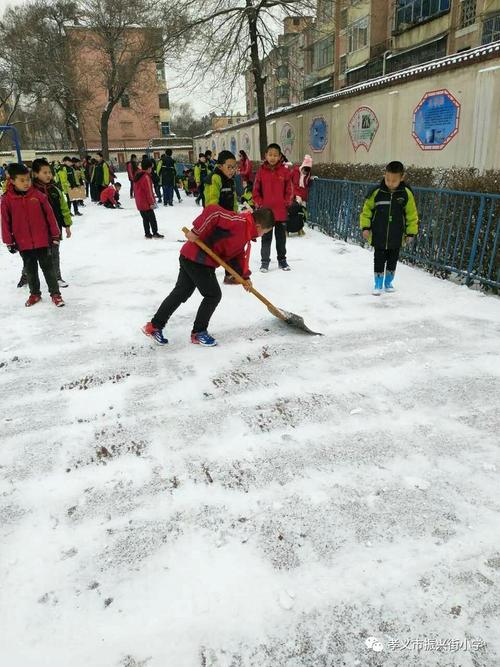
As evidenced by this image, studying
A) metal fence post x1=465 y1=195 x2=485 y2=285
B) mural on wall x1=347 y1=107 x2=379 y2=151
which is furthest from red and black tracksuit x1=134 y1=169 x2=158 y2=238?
mural on wall x1=347 y1=107 x2=379 y2=151

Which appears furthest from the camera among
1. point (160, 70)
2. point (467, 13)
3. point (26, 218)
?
point (160, 70)

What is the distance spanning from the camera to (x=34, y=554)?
Answer: 2.04m

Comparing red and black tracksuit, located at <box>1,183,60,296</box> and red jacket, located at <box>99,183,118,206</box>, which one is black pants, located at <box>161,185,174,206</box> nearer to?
red jacket, located at <box>99,183,118,206</box>

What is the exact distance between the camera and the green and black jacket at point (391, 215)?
5176 millimetres

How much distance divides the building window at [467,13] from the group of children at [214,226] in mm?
22797

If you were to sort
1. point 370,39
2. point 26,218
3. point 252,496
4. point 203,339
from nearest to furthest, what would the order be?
point 252,496 → point 203,339 → point 26,218 → point 370,39

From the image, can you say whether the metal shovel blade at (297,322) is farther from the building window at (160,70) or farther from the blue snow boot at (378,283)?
the building window at (160,70)

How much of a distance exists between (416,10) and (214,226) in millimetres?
30113

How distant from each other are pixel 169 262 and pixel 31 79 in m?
26.6

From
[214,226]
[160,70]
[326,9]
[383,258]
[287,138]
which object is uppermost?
[160,70]

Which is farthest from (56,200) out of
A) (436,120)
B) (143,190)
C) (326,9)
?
(326,9)

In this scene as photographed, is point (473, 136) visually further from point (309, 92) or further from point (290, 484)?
point (309, 92)

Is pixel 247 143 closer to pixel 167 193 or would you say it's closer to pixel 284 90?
pixel 284 90

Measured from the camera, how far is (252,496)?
2342 millimetres
